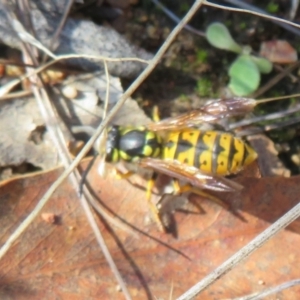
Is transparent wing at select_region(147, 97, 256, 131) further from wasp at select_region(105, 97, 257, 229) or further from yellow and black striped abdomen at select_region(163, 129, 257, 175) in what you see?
yellow and black striped abdomen at select_region(163, 129, 257, 175)

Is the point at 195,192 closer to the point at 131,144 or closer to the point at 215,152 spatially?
the point at 215,152

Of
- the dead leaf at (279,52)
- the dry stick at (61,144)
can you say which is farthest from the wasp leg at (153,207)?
the dead leaf at (279,52)

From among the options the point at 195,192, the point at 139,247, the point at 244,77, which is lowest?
the point at 139,247

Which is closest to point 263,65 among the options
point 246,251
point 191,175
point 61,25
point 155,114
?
point 155,114

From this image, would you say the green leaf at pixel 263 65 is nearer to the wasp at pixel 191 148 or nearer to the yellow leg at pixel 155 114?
the wasp at pixel 191 148

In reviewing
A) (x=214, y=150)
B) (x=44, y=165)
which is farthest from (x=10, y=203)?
(x=214, y=150)

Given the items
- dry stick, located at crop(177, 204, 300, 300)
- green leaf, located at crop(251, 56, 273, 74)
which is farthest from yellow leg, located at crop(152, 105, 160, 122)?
dry stick, located at crop(177, 204, 300, 300)
